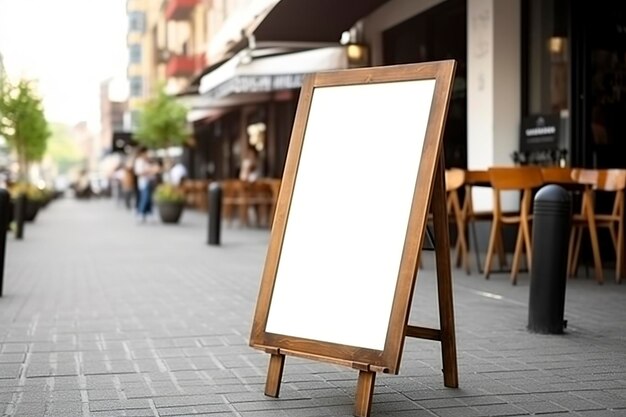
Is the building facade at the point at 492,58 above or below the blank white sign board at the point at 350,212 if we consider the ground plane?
above

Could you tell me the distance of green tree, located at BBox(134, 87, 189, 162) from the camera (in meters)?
33.3

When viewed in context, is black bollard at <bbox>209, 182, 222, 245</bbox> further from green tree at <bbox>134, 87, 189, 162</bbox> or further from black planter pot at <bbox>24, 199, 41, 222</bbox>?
green tree at <bbox>134, 87, 189, 162</bbox>

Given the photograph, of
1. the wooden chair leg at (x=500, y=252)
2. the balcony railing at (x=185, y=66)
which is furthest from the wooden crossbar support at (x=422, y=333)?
the balcony railing at (x=185, y=66)

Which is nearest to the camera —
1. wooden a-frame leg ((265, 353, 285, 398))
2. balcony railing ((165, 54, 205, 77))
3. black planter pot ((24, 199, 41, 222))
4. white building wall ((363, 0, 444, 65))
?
wooden a-frame leg ((265, 353, 285, 398))

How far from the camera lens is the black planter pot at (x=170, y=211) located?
23.2 m

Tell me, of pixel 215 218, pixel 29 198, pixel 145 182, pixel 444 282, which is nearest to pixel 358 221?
pixel 444 282

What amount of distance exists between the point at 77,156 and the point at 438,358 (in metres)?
184

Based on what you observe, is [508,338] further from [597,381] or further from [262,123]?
[262,123]

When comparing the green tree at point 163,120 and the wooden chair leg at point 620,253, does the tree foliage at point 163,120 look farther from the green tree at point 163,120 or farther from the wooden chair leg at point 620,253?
the wooden chair leg at point 620,253

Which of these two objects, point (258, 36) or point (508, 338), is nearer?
point (508, 338)

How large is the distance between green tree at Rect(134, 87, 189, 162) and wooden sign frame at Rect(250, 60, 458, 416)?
28.5 m

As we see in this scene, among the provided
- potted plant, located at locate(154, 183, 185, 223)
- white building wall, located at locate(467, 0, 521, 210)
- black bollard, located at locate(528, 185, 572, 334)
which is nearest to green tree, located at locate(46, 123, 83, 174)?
potted plant, located at locate(154, 183, 185, 223)

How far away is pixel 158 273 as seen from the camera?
1135 centimetres

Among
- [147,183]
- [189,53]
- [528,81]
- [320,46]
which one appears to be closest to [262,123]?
[147,183]
